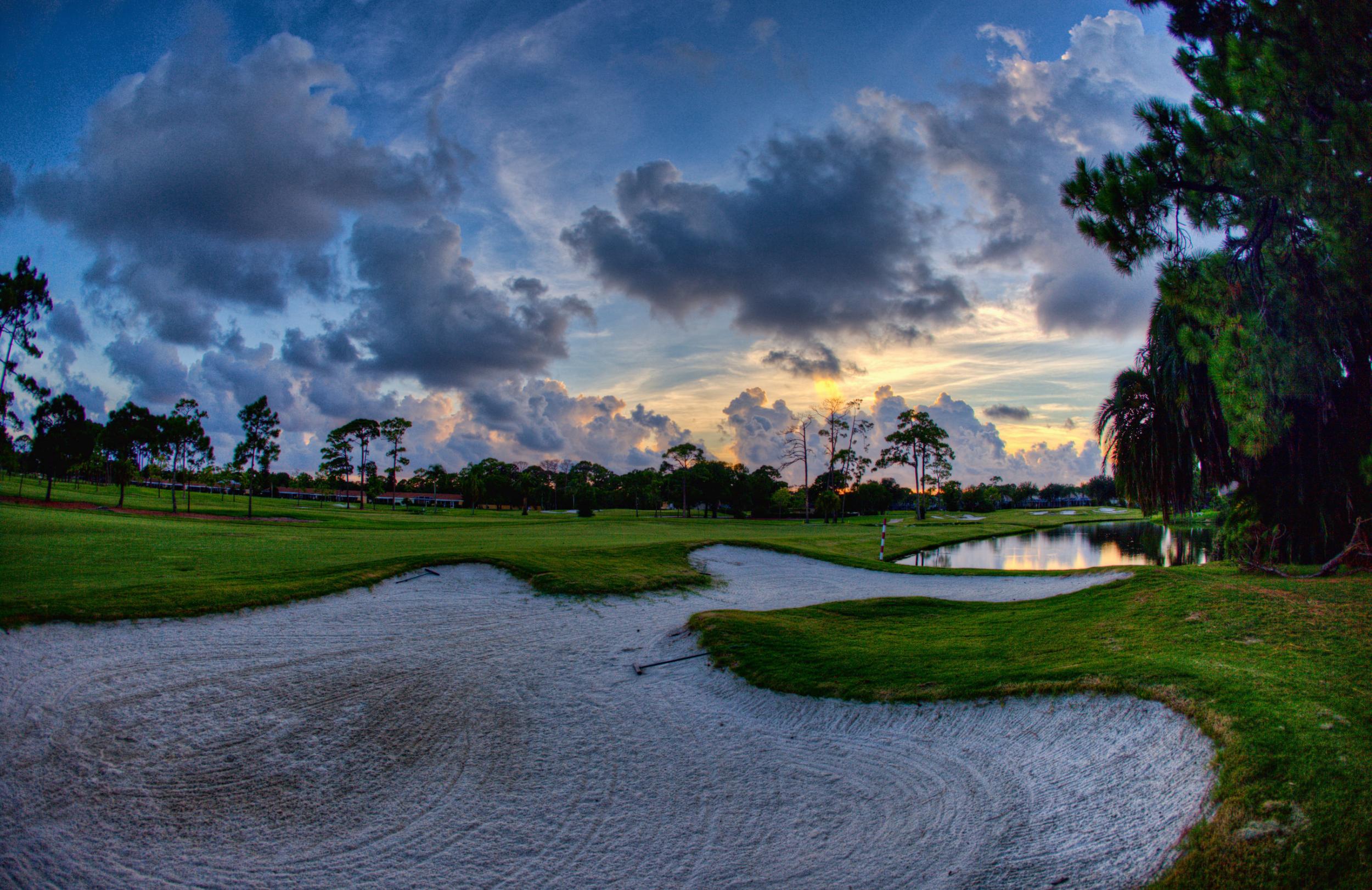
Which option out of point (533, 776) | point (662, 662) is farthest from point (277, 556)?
point (533, 776)

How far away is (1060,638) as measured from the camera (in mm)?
8844

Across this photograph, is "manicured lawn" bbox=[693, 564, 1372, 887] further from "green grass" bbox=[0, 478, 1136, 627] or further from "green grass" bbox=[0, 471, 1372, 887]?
"green grass" bbox=[0, 478, 1136, 627]

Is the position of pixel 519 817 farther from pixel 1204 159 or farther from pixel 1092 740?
pixel 1204 159

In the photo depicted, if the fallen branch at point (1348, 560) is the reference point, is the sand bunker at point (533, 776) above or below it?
below

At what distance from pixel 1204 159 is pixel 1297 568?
10179 millimetres

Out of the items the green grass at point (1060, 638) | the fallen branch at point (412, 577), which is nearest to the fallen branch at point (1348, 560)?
the green grass at point (1060, 638)

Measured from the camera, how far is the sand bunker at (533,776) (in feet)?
15.4

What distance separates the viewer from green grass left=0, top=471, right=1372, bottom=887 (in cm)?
404

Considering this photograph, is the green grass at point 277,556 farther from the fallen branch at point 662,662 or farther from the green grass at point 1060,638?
the fallen branch at point 662,662

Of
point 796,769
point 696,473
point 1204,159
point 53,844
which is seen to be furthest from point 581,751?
point 696,473

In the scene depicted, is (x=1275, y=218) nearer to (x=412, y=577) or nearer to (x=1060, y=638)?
(x=1060, y=638)

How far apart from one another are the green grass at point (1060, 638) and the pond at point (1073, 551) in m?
10.5

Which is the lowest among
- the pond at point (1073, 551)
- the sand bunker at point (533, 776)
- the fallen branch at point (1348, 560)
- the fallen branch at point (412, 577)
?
the pond at point (1073, 551)

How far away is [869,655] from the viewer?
28.9ft
